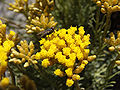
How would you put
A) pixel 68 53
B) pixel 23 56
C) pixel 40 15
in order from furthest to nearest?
pixel 40 15
pixel 23 56
pixel 68 53

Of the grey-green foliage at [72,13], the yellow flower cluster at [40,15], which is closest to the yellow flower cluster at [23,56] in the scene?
the yellow flower cluster at [40,15]

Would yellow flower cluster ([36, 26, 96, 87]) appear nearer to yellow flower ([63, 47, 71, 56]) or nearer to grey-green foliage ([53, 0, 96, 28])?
yellow flower ([63, 47, 71, 56])

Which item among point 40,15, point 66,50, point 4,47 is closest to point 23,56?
point 4,47

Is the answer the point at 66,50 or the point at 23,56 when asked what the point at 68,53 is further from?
the point at 23,56

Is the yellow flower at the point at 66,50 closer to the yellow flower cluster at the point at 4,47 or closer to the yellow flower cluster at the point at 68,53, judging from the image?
the yellow flower cluster at the point at 68,53

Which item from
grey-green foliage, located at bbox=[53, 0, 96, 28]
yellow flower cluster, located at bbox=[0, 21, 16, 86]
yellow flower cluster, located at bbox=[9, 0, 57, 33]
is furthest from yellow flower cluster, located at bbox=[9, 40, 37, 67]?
grey-green foliage, located at bbox=[53, 0, 96, 28]

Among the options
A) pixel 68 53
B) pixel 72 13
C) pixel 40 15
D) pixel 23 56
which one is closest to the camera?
pixel 68 53

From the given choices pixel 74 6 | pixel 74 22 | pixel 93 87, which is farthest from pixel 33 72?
pixel 74 6

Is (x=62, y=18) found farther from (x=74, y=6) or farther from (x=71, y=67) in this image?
(x=71, y=67)

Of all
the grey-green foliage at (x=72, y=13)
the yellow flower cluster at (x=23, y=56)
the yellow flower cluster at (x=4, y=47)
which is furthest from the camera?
the grey-green foliage at (x=72, y=13)
